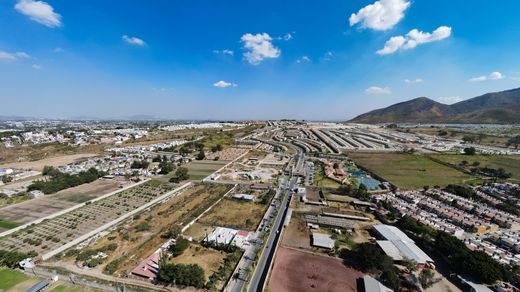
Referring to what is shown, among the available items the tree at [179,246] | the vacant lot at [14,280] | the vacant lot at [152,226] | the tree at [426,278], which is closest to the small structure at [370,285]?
the tree at [426,278]

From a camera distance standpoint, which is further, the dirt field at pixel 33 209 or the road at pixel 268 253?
the dirt field at pixel 33 209

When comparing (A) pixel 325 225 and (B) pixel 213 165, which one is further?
(B) pixel 213 165

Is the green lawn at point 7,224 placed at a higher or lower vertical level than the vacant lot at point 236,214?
lower

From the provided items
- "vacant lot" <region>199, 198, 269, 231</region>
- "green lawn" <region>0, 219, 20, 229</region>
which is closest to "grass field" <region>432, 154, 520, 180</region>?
"vacant lot" <region>199, 198, 269, 231</region>

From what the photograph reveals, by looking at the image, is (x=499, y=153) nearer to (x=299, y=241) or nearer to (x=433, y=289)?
(x=433, y=289)

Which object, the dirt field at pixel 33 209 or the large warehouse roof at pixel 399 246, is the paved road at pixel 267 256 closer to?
the large warehouse roof at pixel 399 246

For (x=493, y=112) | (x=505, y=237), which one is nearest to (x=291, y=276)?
(x=505, y=237)
